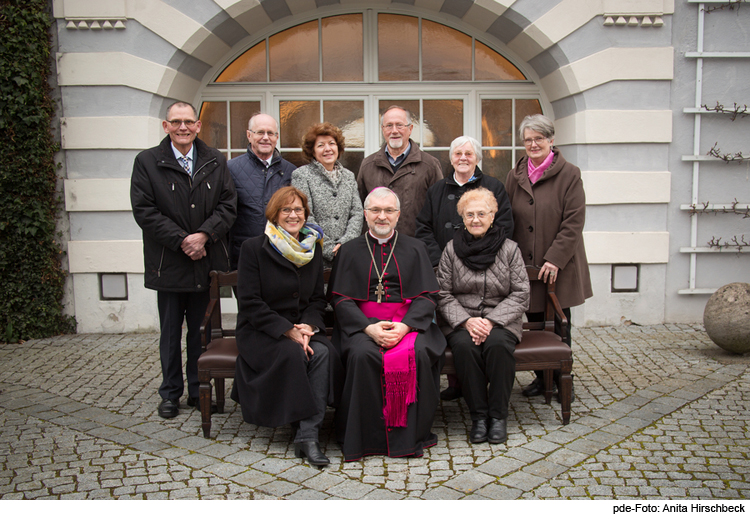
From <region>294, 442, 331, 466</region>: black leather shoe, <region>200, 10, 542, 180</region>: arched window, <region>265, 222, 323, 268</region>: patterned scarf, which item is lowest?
<region>294, 442, 331, 466</region>: black leather shoe

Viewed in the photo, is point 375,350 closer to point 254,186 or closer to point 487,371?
point 487,371

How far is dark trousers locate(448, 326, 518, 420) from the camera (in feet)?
12.3

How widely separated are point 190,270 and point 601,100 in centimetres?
448

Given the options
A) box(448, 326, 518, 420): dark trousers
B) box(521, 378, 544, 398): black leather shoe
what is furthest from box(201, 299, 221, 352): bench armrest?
box(521, 378, 544, 398): black leather shoe

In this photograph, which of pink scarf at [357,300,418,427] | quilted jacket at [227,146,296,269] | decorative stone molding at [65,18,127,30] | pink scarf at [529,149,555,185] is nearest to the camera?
pink scarf at [357,300,418,427]

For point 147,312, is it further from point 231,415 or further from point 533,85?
point 533,85

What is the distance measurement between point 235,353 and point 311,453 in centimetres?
80

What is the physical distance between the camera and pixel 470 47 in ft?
23.3

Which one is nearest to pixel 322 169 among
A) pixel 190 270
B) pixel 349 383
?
pixel 190 270

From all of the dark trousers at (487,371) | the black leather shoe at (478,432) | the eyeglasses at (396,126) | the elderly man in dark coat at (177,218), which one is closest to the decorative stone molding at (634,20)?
the eyeglasses at (396,126)

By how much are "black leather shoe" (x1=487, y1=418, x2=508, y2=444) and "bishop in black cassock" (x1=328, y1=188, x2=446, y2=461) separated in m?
0.35

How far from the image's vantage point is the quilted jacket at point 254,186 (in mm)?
4426

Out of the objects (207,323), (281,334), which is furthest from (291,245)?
(207,323)

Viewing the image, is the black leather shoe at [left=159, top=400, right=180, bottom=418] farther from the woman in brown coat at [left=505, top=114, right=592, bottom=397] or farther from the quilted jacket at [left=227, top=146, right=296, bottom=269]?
the woman in brown coat at [left=505, top=114, right=592, bottom=397]
